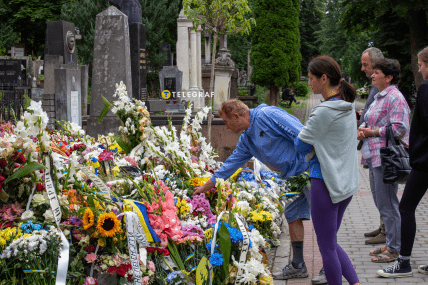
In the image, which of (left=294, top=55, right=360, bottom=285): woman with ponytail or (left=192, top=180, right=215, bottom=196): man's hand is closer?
(left=294, top=55, right=360, bottom=285): woman with ponytail

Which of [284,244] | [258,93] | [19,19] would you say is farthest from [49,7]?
[284,244]

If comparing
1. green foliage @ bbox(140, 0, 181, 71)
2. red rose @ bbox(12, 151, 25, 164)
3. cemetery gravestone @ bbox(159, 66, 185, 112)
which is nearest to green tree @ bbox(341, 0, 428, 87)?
cemetery gravestone @ bbox(159, 66, 185, 112)

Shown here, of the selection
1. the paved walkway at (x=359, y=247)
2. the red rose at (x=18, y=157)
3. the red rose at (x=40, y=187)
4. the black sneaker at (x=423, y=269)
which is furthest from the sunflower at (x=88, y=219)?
the black sneaker at (x=423, y=269)

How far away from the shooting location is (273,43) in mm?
22625

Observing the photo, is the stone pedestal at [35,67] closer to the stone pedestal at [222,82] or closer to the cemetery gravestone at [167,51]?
the cemetery gravestone at [167,51]

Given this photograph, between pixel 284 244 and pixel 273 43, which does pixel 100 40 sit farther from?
pixel 273 43

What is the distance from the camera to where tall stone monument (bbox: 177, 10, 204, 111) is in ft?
59.3

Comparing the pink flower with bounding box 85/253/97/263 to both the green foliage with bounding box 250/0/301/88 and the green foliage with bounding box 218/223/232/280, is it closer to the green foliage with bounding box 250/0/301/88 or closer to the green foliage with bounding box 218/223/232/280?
the green foliage with bounding box 218/223/232/280

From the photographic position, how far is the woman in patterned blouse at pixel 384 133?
13.8 ft

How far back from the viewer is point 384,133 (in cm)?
423

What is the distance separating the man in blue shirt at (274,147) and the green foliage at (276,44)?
18869 mm

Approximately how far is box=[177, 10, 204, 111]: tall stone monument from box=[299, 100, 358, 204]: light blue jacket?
15135 millimetres

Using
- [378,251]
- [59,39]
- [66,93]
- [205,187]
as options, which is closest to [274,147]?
[205,187]

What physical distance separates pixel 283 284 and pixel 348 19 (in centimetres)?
1749
